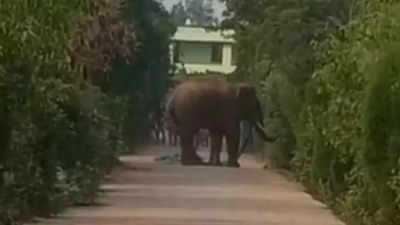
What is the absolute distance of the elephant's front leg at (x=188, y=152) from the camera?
49.4 meters

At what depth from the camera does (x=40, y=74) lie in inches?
833

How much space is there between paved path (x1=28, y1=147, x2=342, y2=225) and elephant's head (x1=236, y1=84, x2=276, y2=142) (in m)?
8.58

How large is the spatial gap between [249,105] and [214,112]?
2896 mm

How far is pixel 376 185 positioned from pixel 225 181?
53.1ft

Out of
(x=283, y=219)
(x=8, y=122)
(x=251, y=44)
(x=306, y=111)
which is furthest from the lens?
(x=251, y=44)

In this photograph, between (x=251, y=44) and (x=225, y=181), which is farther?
(x=251, y=44)

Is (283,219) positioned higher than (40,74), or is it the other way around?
(40,74)

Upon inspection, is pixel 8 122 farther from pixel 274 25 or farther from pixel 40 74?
pixel 274 25

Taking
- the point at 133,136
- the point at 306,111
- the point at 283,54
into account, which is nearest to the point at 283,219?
the point at 306,111

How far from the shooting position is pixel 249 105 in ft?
159

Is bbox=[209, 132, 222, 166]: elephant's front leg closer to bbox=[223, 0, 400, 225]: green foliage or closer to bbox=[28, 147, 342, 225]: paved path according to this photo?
bbox=[223, 0, 400, 225]: green foliage

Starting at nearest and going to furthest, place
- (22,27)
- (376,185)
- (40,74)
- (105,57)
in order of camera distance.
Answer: (22,27) < (376,185) < (40,74) < (105,57)

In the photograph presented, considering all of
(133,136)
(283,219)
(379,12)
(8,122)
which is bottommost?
(133,136)

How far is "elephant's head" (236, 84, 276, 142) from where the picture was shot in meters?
47.8
